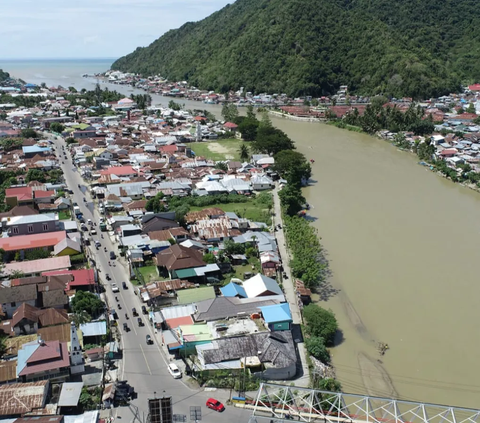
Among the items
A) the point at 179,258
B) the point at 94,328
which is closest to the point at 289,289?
the point at 179,258

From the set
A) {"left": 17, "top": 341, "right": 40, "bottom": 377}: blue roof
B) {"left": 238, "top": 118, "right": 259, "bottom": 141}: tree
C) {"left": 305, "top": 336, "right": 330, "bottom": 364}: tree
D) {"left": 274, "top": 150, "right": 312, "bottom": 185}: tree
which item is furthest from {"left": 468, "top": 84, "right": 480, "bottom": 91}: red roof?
{"left": 17, "top": 341, "right": 40, "bottom": 377}: blue roof

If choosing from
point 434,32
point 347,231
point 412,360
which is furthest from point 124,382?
point 434,32

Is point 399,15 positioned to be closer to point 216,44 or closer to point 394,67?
point 394,67

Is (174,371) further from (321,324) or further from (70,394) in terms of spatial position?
(321,324)

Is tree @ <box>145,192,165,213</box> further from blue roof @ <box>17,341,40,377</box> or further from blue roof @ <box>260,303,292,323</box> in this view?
blue roof @ <box>17,341,40,377</box>

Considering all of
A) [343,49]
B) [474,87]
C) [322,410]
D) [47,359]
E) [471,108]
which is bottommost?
[47,359]

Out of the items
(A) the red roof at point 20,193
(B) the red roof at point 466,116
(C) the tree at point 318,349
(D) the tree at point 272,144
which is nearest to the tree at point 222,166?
(D) the tree at point 272,144
